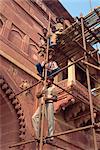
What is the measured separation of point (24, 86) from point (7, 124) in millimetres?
1171

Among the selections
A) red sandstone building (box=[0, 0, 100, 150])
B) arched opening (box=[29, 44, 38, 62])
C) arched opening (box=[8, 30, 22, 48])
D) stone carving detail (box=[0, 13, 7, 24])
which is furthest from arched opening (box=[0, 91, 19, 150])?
stone carving detail (box=[0, 13, 7, 24])

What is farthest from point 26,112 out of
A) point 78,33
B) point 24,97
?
point 78,33

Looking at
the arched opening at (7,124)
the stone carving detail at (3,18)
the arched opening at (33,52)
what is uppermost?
the stone carving detail at (3,18)

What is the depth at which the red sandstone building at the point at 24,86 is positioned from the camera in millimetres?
7078

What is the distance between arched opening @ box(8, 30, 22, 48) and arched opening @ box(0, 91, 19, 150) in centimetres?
216

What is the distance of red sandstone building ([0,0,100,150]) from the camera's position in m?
7.08

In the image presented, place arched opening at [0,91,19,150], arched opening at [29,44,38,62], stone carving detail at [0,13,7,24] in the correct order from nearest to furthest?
1. arched opening at [0,91,19,150]
2. stone carving detail at [0,13,7,24]
3. arched opening at [29,44,38,62]

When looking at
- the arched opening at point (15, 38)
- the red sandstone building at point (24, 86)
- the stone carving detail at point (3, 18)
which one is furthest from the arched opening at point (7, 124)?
the stone carving detail at point (3, 18)

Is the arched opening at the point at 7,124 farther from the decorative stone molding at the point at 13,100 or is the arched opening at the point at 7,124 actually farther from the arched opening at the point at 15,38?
the arched opening at the point at 15,38

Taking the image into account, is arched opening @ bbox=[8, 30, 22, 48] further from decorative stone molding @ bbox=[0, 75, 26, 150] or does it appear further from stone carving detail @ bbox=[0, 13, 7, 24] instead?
decorative stone molding @ bbox=[0, 75, 26, 150]

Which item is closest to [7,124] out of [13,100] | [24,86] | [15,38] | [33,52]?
[13,100]

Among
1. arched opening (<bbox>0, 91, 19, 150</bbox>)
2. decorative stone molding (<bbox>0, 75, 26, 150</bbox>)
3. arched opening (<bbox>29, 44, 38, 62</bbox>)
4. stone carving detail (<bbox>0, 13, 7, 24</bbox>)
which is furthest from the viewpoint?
arched opening (<bbox>29, 44, 38, 62</bbox>)

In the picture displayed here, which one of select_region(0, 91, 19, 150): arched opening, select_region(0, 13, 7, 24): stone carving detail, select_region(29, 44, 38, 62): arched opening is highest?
Answer: select_region(0, 13, 7, 24): stone carving detail

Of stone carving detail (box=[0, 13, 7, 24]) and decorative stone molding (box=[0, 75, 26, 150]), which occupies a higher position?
stone carving detail (box=[0, 13, 7, 24])
